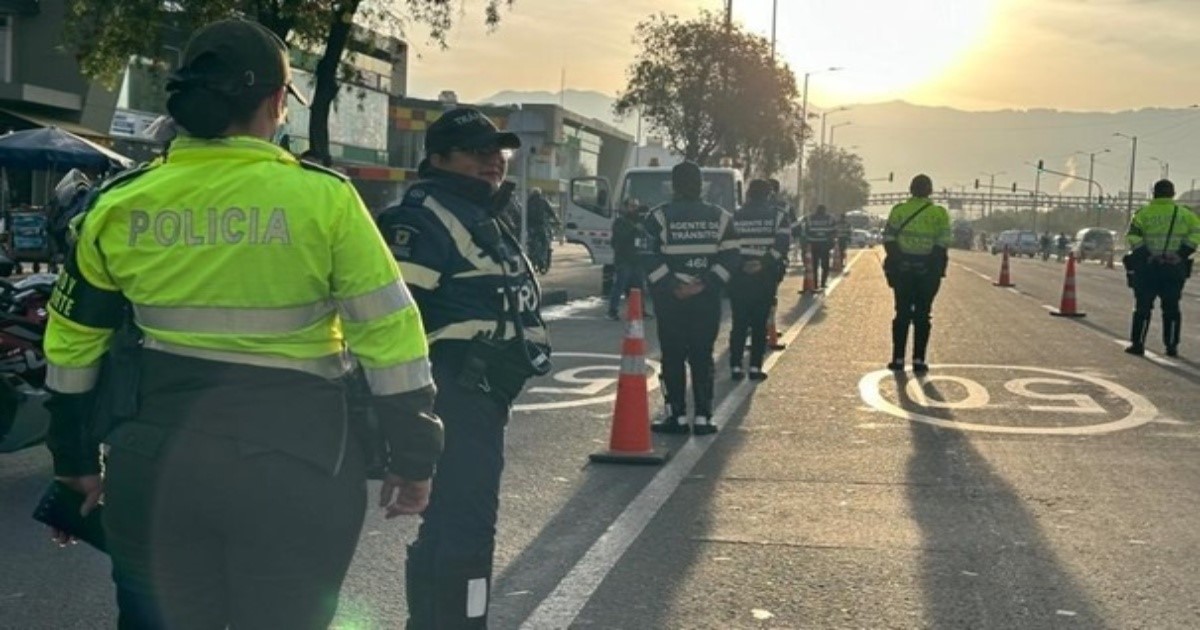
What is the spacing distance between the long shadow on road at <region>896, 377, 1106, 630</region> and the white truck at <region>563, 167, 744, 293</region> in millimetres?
15260

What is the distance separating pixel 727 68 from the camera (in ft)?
158

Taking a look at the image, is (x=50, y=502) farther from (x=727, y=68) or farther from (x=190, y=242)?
(x=727, y=68)

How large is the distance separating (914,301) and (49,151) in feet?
46.1

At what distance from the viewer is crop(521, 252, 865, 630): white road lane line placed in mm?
4941

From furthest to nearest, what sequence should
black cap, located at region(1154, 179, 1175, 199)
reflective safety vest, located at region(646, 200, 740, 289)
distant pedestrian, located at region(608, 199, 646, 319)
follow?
distant pedestrian, located at region(608, 199, 646, 319)
black cap, located at region(1154, 179, 1175, 199)
reflective safety vest, located at region(646, 200, 740, 289)

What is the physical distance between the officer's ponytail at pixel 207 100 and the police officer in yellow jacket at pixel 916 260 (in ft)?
33.5

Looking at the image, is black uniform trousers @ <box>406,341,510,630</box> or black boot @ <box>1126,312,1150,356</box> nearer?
black uniform trousers @ <box>406,341,510,630</box>

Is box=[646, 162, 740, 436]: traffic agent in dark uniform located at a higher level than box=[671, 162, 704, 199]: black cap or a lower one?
lower

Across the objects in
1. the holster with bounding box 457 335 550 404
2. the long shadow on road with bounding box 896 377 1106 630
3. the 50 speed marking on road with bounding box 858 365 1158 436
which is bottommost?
the long shadow on road with bounding box 896 377 1106 630

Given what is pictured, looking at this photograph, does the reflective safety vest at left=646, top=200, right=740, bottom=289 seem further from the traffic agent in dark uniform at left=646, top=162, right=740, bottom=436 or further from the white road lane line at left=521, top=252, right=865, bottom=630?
the white road lane line at left=521, top=252, right=865, bottom=630

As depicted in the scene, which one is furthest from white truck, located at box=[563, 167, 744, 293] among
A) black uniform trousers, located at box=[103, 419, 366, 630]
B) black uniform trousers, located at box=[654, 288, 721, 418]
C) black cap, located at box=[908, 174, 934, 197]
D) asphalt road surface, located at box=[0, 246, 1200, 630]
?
black uniform trousers, located at box=[103, 419, 366, 630]

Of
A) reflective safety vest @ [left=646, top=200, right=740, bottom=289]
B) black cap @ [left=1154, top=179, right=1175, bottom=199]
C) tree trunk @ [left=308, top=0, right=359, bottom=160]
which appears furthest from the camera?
tree trunk @ [left=308, top=0, right=359, bottom=160]

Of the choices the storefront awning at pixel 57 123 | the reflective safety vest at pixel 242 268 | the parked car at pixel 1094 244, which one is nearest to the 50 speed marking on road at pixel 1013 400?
the reflective safety vest at pixel 242 268

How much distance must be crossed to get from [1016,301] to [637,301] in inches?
705
